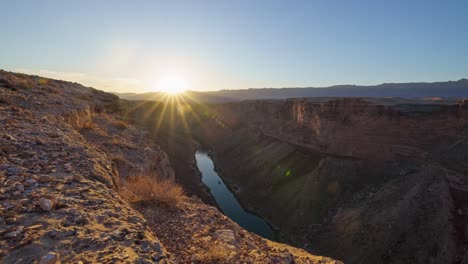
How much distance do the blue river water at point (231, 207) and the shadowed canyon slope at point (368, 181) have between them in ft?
3.98

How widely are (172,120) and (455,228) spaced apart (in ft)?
275

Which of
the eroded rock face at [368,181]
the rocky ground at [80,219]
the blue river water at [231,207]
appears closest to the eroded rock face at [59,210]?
the rocky ground at [80,219]

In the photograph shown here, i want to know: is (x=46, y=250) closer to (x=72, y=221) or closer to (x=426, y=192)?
(x=72, y=221)

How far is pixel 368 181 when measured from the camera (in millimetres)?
28906

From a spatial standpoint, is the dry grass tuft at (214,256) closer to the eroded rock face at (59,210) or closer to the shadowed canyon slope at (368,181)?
the eroded rock face at (59,210)

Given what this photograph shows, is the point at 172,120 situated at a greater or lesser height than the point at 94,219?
lesser

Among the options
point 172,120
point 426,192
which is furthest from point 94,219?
point 172,120

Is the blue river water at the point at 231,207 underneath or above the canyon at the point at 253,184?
underneath

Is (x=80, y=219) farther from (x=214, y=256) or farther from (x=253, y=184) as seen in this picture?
(x=253, y=184)

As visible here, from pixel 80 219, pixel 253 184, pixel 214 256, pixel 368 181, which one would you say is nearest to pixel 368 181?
pixel 368 181

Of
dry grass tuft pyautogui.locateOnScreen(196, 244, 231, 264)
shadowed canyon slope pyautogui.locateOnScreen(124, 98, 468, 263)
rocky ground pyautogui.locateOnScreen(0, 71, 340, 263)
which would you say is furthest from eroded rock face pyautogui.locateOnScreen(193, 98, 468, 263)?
dry grass tuft pyautogui.locateOnScreen(196, 244, 231, 264)

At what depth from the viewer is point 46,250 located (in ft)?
13.1

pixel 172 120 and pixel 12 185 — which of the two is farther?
pixel 172 120

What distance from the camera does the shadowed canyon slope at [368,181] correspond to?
21.4 metres
